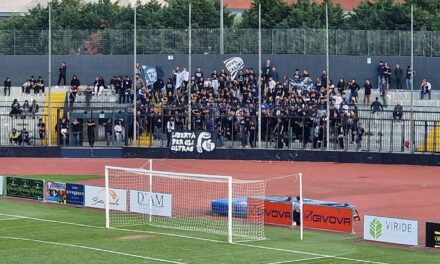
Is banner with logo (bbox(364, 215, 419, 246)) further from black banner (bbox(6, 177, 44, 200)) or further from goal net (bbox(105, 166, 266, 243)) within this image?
black banner (bbox(6, 177, 44, 200))

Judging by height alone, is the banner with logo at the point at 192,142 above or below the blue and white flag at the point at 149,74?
below

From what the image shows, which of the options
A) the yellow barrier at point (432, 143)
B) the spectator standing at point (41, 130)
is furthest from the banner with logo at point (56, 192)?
the yellow barrier at point (432, 143)

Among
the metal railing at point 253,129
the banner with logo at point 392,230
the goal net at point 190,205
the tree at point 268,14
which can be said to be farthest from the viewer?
the tree at point 268,14

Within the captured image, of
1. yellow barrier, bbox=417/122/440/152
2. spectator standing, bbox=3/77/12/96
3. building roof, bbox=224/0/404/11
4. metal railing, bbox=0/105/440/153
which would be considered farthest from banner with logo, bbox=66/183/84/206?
building roof, bbox=224/0/404/11

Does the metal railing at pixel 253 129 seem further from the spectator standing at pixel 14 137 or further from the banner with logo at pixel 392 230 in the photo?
the banner with logo at pixel 392 230

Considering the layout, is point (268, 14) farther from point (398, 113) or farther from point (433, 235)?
point (433, 235)

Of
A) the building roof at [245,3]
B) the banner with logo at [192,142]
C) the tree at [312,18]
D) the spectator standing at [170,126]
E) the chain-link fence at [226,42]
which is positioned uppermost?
the building roof at [245,3]

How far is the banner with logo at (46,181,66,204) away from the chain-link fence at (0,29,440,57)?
28736 mm

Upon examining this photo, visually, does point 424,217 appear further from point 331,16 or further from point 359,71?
point 331,16

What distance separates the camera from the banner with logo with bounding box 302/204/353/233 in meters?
41.0

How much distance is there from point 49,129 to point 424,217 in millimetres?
28191

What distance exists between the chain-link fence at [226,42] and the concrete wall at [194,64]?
56cm

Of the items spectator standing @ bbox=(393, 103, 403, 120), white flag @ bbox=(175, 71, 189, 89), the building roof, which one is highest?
the building roof

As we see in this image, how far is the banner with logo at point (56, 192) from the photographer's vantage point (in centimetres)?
4981
